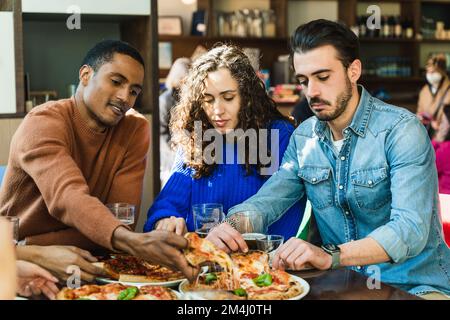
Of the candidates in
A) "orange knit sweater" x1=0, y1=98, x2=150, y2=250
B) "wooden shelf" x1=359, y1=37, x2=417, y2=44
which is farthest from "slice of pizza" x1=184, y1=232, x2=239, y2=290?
"wooden shelf" x1=359, y1=37, x2=417, y2=44

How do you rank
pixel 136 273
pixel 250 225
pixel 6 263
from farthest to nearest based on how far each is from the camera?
pixel 250 225, pixel 136 273, pixel 6 263

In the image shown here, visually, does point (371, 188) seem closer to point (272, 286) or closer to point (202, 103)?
point (272, 286)

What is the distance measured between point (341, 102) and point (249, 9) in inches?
200

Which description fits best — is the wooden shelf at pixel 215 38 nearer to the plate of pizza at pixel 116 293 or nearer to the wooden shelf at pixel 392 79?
the wooden shelf at pixel 392 79

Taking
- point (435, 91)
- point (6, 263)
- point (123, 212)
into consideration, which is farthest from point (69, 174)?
point (435, 91)

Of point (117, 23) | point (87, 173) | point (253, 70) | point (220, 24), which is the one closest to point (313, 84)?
point (253, 70)

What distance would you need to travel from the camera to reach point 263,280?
1.67 m

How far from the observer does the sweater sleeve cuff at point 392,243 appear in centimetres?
189

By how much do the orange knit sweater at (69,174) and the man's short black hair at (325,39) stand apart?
0.69 m

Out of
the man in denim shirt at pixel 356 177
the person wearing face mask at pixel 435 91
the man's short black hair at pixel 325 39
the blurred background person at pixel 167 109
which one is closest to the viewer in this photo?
the man in denim shirt at pixel 356 177

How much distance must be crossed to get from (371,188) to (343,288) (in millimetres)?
540

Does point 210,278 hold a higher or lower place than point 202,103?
lower

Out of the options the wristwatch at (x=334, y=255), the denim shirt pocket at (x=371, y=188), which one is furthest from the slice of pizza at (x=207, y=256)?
the denim shirt pocket at (x=371, y=188)
